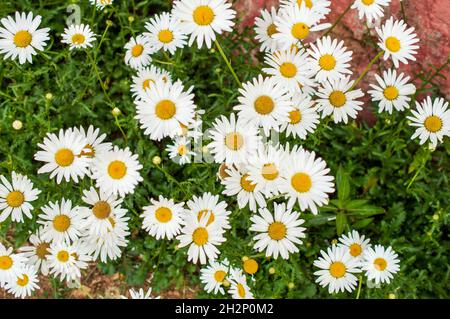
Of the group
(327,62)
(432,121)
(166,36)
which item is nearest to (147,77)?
(166,36)

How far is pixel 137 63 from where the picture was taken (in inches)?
142

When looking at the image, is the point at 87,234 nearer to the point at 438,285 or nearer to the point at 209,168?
the point at 209,168

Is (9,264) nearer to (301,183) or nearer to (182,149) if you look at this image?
(182,149)

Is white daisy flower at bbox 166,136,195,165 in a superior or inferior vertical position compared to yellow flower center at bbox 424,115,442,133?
inferior

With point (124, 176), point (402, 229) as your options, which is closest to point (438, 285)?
point (402, 229)

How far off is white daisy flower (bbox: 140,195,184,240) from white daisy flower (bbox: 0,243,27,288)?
0.91 m

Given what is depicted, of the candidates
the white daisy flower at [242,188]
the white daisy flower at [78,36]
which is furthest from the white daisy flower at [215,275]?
the white daisy flower at [78,36]

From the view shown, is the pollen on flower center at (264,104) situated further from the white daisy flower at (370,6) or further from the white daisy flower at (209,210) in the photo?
the white daisy flower at (370,6)

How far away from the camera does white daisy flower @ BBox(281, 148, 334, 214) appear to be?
2963 millimetres

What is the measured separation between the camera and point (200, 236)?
318cm

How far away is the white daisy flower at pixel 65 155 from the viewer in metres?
3.08

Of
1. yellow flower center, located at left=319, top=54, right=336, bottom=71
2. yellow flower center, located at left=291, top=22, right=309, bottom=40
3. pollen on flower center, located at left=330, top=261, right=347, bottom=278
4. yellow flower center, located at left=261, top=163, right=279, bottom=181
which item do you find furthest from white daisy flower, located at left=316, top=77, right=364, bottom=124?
pollen on flower center, located at left=330, top=261, right=347, bottom=278

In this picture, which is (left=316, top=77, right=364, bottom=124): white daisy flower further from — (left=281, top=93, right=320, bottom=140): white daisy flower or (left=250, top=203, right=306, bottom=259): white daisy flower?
(left=250, top=203, right=306, bottom=259): white daisy flower

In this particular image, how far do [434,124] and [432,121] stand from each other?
0.02 m
